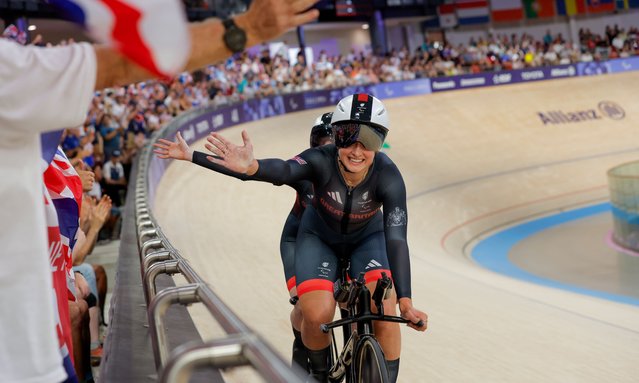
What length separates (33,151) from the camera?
1.26m

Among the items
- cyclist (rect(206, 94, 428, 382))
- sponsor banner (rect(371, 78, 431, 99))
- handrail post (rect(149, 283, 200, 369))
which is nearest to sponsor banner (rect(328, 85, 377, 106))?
sponsor banner (rect(371, 78, 431, 99))

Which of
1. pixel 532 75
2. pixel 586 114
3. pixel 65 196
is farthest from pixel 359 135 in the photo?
pixel 532 75

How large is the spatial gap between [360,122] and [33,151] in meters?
2.09

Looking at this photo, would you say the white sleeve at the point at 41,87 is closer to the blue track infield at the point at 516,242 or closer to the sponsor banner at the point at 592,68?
the blue track infield at the point at 516,242

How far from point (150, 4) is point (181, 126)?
10800 millimetres

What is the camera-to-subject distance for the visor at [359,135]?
3246 mm

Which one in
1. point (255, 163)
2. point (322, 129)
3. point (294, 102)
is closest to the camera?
point (255, 163)

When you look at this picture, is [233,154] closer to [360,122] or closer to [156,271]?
[360,122]

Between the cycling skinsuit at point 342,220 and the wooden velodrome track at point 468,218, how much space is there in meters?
0.63

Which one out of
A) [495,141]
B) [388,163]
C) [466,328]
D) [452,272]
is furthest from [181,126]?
[495,141]

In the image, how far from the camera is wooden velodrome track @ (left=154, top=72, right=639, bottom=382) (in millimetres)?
5266

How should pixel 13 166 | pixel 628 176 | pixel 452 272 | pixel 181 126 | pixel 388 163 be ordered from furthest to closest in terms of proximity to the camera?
pixel 628 176 < pixel 181 126 < pixel 452 272 < pixel 388 163 < pixel 13 166

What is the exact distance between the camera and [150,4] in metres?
1.24

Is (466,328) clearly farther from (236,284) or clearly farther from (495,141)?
(495,141)
